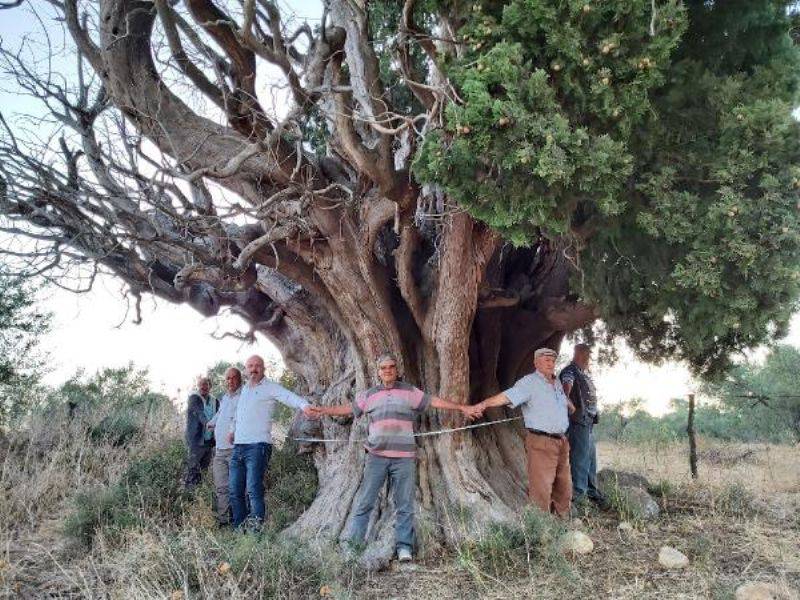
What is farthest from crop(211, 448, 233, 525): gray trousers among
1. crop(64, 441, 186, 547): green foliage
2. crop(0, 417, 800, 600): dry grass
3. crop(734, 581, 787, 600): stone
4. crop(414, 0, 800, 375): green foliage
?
crop(734, 581, 787, 600): stone

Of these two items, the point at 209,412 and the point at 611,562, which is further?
the point at 209,412

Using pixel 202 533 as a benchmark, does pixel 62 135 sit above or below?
above

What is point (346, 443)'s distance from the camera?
699 cm

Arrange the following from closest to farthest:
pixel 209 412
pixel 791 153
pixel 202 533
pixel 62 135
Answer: pixel 791 153 → pixel 202 533 → pixel 62 135 → pixel 209 412

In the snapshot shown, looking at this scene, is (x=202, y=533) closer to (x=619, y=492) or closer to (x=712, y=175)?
(x=619, y=492)

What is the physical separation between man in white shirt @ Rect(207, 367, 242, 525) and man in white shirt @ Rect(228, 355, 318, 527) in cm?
28

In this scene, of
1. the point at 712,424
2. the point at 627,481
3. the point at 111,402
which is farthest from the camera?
the point at 712,424

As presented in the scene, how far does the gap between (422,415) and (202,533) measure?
2359 millimetres

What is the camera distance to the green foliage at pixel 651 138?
14.6 feet

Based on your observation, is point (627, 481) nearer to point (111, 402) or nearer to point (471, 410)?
point (471, 410)

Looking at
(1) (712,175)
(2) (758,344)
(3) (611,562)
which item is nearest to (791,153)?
(1) (712,175)

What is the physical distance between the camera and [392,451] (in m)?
5.64

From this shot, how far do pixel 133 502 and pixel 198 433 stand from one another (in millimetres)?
1454

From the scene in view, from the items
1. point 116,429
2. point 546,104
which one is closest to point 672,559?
point 546,104
